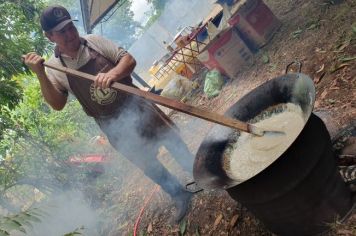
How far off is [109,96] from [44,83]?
789 millimetres

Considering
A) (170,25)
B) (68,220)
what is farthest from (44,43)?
(170,25)

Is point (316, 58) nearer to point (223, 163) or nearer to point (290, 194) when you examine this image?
point (223, 163)

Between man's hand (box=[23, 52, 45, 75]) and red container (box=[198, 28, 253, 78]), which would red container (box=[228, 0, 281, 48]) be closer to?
red container (box=[198, 28, 253, 78])

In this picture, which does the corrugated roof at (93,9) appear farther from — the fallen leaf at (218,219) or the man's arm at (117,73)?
the fallen leaf at (218,219)

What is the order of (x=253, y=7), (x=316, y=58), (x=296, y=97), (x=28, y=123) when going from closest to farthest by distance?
(x=296, y=97) → (x=316, y=58) → (x=253, y=7) → (x=28, y=123)

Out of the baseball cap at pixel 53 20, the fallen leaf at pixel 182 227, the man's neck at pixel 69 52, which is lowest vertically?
the fallen leaf at pixel 182 227

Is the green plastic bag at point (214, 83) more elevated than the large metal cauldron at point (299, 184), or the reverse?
the large metal cauldron at point (299, 184)

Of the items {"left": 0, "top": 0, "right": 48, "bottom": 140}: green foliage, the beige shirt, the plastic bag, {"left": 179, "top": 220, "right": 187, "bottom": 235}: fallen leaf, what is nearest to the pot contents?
{"left": 179, "top": 220, "right": 187, "bottom": 235}: fallen leaf

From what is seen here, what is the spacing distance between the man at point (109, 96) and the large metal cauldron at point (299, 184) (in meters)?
1.30

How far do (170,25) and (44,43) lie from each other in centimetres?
2809

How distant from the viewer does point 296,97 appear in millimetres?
3279

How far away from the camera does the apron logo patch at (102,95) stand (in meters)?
4.00

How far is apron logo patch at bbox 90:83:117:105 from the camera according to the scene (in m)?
4.00

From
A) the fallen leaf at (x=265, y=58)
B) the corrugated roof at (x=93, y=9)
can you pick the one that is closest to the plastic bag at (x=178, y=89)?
the fallen leaf at (x=265, y=58)
